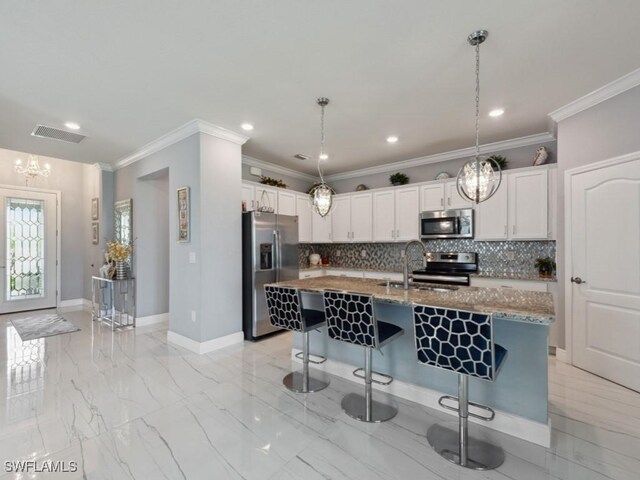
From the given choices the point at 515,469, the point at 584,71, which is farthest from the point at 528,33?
the point at 515,469

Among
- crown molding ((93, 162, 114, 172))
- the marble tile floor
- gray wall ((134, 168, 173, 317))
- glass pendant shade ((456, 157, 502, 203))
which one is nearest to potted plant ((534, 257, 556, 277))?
the marble tile floor

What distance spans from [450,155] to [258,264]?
351 cm

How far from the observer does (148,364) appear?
3.35 metres

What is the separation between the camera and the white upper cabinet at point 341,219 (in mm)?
5762

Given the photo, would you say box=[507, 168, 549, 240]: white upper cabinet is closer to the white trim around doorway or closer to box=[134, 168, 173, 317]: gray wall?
the white trim around doorway

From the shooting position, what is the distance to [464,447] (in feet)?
6.15

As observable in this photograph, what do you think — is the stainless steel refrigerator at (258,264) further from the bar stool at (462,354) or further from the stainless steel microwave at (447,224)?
the bar stool at (462,354)

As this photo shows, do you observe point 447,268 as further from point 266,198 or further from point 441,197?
point 266,198

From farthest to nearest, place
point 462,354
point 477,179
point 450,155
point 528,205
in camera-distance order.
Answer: point 450,155 → point 528,205 → point 477,179 → point 462,354

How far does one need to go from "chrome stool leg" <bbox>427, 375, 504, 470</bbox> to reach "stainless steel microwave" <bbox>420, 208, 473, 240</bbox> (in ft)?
9.65

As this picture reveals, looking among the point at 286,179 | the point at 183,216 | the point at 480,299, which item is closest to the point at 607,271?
the point at 480,299

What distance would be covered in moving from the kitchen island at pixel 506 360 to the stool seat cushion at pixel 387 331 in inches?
8.7

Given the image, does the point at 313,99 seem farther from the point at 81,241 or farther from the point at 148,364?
the point at 81,241

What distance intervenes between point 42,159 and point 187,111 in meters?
5.06
